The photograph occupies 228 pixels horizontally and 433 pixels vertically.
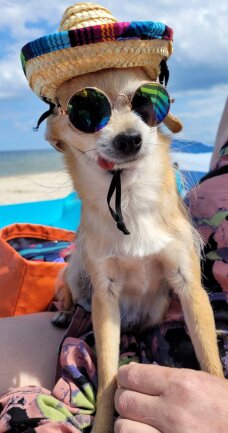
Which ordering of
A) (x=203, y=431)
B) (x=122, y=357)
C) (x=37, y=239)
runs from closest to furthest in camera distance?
(x=203, y=431) < (x=122, y=357) < (x=37, y=239)

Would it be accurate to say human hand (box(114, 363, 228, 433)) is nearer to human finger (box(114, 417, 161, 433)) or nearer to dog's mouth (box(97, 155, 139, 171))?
human finger (box(114, 417, 161, 433))

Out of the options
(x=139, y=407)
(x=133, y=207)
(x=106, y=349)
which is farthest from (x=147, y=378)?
(x=133, y=207)

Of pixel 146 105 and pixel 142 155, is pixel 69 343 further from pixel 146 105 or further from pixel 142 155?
pixel 146 105

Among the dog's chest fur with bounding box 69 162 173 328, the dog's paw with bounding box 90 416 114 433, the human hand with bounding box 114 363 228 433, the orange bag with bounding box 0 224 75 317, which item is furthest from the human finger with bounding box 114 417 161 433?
the orange bag with bounding box 0 224 75 317

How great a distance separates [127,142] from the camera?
998 mm

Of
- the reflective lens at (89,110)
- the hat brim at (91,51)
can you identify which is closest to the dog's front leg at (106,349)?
the reflective lens at (89,110)

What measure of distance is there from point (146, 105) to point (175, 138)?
258mm

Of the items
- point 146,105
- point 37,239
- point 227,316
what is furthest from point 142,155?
point 37,239

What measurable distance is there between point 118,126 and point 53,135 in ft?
0.88

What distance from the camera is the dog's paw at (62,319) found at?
1323 mm

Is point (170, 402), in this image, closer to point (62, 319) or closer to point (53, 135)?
point (62, 319)

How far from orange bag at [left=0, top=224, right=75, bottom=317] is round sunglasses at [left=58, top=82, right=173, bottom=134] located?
623mm

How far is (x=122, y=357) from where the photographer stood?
3.78ft

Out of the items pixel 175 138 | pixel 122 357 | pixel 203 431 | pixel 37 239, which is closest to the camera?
pixel 203 431
